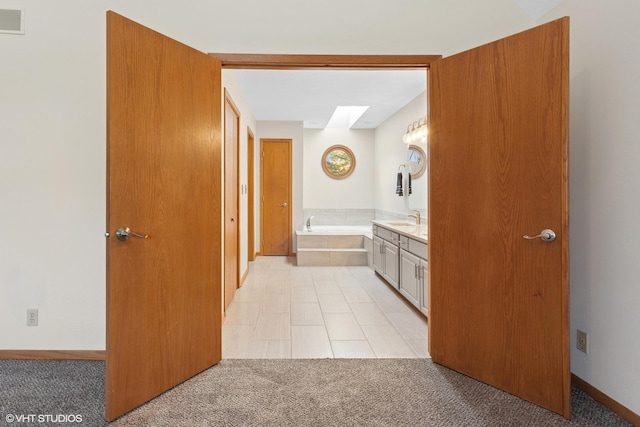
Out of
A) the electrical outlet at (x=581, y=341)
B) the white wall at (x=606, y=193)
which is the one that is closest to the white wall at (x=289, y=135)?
the white wall at (x=606, y=193)

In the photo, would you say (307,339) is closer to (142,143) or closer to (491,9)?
(142,143)

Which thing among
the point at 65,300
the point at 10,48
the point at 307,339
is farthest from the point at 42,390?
the point at 10,48

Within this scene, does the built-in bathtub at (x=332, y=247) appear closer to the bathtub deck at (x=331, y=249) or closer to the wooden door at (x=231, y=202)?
the bathtub deck at (x=331, y=249)

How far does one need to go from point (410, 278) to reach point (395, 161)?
298 centimetres

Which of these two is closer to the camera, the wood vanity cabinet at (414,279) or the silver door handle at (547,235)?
the silver door handle at (547,235)

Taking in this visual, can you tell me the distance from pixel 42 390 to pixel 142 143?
4.96 feet

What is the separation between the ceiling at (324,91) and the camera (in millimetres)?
4305

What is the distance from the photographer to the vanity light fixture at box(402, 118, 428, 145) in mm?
4623

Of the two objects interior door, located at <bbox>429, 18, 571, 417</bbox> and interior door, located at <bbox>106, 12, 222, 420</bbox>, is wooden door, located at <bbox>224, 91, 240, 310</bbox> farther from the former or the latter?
interior door, located at <bbox>429, 18, 571, 417</bbox>

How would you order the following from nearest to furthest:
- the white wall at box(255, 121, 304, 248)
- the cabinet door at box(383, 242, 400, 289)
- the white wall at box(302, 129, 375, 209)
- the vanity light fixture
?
the cabinet door at box(383, 242, 400, 289) → the vanity light fixture → the white wall at box(255, 121, 304, 248) → the white wall at box(302, 129, 375, 209)

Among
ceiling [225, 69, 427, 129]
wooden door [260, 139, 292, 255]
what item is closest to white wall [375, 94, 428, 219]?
ceiling [225, 69, 427, 129]

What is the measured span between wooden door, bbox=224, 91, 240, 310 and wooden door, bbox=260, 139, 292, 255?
2391mm

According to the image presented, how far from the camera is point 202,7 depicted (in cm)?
250

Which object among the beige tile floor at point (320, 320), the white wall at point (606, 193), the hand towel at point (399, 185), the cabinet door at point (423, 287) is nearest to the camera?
the white wall at point (606, 193)
